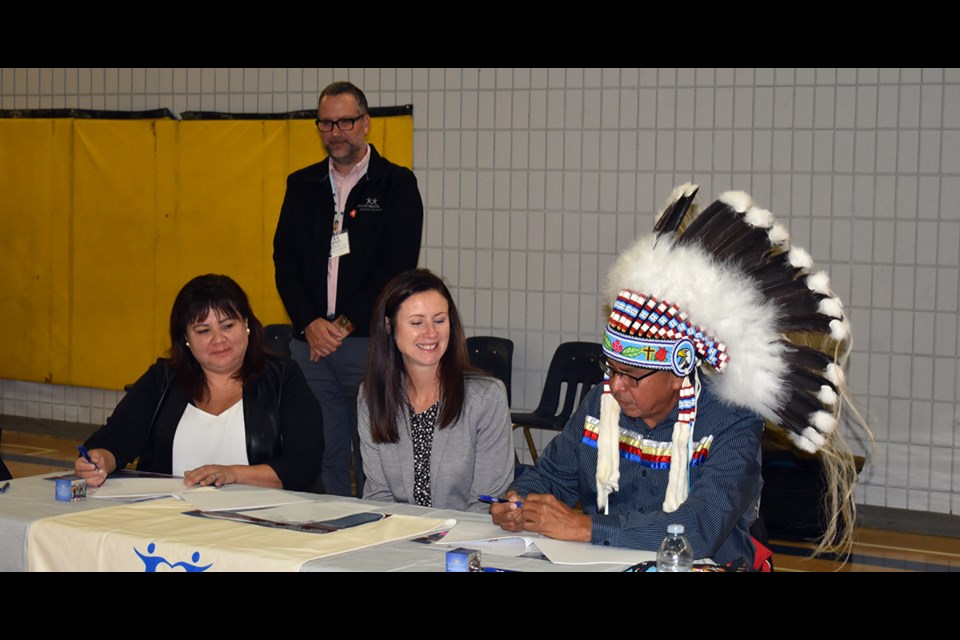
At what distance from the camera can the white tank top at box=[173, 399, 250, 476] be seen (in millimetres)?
3869

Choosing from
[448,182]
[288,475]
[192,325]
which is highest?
[448,182]

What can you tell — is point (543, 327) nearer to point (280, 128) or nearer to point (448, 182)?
point (448, 182)

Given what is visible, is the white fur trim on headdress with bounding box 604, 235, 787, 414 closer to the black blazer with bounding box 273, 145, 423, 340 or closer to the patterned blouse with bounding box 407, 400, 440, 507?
the patterned blouse with bounding box 407, 400, 440, 507

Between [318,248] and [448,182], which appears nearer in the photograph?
[318,248]

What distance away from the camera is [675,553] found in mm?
2500

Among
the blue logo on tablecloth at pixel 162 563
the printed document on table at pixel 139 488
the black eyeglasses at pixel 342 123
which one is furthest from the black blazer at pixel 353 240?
the blue logo on tablecloth at pixel 162 563

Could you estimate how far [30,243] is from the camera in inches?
332

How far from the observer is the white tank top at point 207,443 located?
12.7 ft

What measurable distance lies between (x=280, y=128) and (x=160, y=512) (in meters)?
4.79

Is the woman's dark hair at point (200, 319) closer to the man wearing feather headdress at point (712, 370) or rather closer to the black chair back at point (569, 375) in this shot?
the man wearing feather headdress at point (712, 370)

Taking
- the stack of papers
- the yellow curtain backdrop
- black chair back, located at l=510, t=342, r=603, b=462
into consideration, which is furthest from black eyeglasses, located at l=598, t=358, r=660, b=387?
the yellow curtain backdrop

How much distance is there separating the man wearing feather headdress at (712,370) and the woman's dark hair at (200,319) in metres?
1.40

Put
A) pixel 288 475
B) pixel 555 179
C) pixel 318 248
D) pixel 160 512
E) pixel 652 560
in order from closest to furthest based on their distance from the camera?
1. pixel 652 560
2. pixel 160 512
3. pixel 288 475
4. pixel 318 248
5. pixel 555 179
